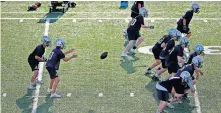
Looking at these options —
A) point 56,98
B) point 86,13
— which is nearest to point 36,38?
point 86,13

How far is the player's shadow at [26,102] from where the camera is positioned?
14930 mm

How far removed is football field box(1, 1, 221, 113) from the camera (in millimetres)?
15234

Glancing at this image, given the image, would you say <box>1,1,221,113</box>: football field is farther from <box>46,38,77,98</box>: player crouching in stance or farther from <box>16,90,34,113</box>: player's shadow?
<box>46,38,77,98</box>: player crouching in stance

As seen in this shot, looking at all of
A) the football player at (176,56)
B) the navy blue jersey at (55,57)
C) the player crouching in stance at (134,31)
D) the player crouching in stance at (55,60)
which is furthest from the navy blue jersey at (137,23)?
the navy blue jersey at (55,57)

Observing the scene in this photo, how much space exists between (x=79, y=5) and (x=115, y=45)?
12.5 feet

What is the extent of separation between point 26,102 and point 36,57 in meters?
1.16

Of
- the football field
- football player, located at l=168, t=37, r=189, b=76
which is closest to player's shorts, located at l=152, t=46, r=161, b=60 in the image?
the football field

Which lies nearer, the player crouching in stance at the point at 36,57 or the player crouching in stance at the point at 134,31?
the player crouching in stance at the point at 36,57

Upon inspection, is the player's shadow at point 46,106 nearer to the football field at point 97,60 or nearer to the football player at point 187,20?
the football field at point 97,60

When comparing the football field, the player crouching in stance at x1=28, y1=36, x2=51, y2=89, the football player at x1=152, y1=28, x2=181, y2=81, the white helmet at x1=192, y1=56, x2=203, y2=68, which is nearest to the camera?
the white helmet at x1=192, y1=56, x2=203, y2=68

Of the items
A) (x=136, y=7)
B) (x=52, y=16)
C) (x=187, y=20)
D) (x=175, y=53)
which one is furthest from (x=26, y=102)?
(x=52, y=16)

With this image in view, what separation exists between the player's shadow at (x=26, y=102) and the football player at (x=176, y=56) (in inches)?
141

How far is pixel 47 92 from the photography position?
1583cm

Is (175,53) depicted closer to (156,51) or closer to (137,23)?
(156,51)
